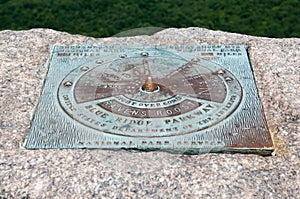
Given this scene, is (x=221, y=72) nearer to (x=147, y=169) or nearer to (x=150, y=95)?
(x=150, y=95)

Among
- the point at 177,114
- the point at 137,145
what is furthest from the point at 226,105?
the point at 137,145

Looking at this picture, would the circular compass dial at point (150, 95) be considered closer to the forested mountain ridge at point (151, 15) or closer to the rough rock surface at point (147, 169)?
the rough rock surface at point (147, 169)

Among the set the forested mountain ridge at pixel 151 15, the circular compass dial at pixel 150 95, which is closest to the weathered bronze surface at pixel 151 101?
the circular compass dial at pixel 150 95

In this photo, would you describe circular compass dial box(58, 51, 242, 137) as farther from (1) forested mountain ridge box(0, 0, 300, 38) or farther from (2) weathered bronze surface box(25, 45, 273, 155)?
(1) forested mountain ridge box(0, 0, 300, 38)

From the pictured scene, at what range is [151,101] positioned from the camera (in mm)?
2533

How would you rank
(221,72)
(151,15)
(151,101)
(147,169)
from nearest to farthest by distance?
(147,169), (151,101), (221,72), (151,15)

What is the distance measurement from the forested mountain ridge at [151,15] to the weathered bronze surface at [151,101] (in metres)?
1.64

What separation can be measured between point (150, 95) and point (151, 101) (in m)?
0.05

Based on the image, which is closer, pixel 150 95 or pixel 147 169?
pixel 147 169

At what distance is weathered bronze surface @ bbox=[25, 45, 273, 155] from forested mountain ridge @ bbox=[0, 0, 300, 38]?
164 centimetres

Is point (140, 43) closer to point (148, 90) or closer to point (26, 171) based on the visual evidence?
point (148, 90)

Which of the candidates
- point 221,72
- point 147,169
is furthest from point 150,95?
point 147,169

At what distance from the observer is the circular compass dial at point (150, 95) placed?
2379mm

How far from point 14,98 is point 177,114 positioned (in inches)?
30.8
